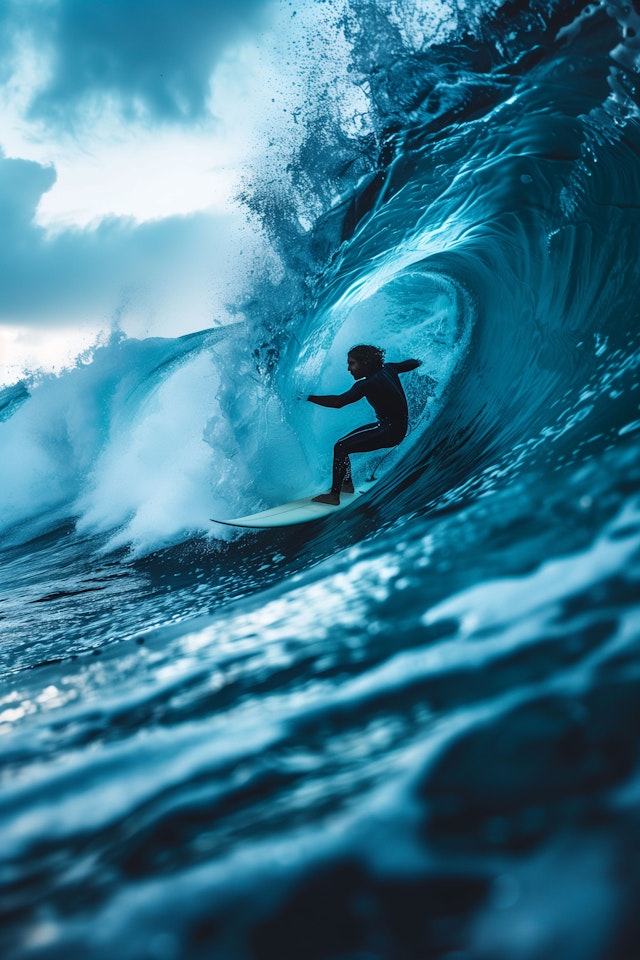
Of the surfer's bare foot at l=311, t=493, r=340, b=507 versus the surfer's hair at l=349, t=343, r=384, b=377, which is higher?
the surfer's hair at l=349, t=343, r=384, b=377

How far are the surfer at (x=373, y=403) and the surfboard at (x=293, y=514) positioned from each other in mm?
82

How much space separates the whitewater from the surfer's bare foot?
296 mm

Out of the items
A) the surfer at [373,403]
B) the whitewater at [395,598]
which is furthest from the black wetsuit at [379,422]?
the whitewater at [395,598]

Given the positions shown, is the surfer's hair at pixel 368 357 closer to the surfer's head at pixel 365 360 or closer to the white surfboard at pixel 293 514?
the surfer's head at pixel 365 360

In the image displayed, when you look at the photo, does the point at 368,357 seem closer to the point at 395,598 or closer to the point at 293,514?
the point at 293,514

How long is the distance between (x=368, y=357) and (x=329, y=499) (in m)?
1.12

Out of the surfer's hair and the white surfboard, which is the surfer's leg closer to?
the white surfboard

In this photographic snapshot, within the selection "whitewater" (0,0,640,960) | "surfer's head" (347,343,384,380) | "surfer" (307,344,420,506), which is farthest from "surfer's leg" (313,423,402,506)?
"surfer's head" (347,343,384,380)

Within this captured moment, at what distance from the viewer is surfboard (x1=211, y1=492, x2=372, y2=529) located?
14.5 feet

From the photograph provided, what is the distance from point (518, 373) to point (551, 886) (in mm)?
4368

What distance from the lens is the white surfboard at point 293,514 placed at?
4.43m

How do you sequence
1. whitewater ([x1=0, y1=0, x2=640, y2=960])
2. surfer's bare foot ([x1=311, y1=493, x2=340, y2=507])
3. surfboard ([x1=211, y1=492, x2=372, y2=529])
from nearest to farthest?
whitewater ([x1=0, y1=0, x2=640, y2=960]), surfboard ([x1=211, y1=492, x2=372, y2=529]), surfer's bare foot ([x1=311, y1=493, x2=340, y2=507])

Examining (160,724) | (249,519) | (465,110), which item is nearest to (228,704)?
(160,724)

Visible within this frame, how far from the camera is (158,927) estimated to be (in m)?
0.72
